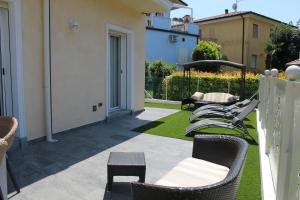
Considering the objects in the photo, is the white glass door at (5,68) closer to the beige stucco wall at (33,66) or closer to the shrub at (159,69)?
the beige stucco wall at (33,66)

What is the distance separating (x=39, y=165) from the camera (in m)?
5.24

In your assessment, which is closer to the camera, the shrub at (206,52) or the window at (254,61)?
the shrub at (206,52)

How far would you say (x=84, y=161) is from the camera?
5586 millimetres

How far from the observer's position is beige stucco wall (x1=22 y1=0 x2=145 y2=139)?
21.3 ft

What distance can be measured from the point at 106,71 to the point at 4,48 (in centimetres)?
362

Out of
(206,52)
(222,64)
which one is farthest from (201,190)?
(206,52)

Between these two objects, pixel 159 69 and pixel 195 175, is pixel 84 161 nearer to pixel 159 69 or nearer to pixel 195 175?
pixel 195 175

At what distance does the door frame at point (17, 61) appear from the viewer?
597 centimetres

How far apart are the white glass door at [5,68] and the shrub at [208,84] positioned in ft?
33.0

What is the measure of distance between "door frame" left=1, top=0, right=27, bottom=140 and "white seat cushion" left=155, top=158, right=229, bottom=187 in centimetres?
382

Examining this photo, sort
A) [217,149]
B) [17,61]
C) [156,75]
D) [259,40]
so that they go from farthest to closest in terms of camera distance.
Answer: [259,40] < [156,75] < [17,61] < [217,149]

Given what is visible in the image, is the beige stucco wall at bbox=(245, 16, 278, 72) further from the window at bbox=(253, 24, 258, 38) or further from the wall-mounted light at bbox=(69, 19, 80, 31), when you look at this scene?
the wall-mounted light at bbox=(69, 19, 80, 31)

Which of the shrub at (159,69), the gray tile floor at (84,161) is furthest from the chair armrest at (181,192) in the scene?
the shrub at (159,69)

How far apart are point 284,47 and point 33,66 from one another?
27.4 metres
